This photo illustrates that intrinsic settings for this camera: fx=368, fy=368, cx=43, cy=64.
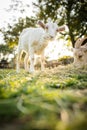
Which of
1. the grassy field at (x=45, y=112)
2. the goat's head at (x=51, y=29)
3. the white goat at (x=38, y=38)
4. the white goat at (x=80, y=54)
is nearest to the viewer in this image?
the grassy field at (x=45, y=112)

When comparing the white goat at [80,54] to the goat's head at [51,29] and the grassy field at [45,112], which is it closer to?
the goat's head at [51,29]

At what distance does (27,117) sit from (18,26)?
1541 inches

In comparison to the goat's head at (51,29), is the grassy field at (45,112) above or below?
below

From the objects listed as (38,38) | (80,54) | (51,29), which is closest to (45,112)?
(51,29)

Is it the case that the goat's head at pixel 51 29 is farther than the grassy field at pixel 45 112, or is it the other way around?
the goat's head at pixel 51 29

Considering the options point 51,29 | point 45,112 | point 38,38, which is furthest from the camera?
point 38,38

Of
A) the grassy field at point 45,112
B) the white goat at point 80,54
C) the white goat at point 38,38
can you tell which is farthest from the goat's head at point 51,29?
the grassy field at point 45,112

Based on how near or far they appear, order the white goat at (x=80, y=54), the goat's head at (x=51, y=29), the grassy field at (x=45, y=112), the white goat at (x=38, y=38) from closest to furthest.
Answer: the grassy field at (x=45, y=112)
the goat's head at (x=51, y=29)
the white goat at (x=38, y=38)
the white goat at (x=80, y=54)

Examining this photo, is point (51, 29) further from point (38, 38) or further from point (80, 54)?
point (80, 54)

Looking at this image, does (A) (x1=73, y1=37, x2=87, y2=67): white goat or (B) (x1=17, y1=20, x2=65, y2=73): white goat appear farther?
(A) (x1=73, y1=37, x2=87, y2=67): white goat

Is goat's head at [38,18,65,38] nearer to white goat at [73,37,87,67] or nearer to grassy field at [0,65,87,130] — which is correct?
white goat at [73,37,87,67]

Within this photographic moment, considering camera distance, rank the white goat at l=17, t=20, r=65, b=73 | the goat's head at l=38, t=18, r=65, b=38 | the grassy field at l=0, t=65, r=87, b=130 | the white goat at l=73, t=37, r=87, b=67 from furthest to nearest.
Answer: the white goat at l=73, t=37, r=87, b=67
the white goat at l=17, t=20, r=65, b=73
the goat's head at l=38, t=18, r=65, b=38
the grassy field at l=0, t=65, r=87, b=130

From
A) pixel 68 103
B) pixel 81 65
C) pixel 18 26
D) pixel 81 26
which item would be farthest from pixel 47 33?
pixel 18 26

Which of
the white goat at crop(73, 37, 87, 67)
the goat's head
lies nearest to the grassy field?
the goat's head
